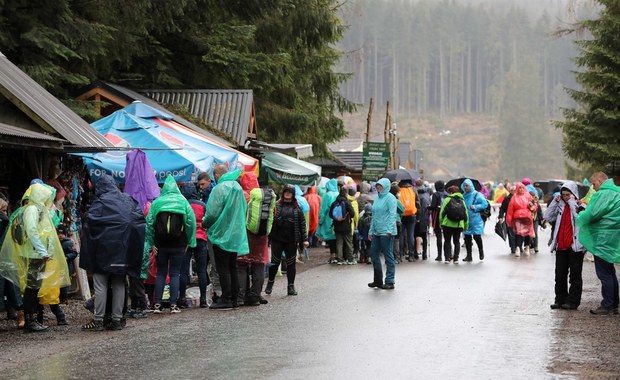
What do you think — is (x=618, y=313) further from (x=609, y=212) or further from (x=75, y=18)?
(x=75, y=18)

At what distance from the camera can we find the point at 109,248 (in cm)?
1148

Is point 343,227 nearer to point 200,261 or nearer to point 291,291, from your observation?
point 291,291

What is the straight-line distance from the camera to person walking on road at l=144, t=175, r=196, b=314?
42.0ft

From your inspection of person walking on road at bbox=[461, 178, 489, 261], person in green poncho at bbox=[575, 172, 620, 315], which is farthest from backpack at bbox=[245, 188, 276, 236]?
person walking on road at bbox=[461, 178, 489, 261]

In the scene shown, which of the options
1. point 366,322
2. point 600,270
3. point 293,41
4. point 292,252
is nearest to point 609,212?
point 600,270

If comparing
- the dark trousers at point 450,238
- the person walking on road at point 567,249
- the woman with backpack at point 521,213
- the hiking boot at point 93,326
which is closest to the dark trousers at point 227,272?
the hiking boot at point 93,326

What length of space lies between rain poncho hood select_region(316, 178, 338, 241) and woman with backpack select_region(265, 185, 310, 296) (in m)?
8.20

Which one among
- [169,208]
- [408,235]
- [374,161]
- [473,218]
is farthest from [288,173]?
[374,161]

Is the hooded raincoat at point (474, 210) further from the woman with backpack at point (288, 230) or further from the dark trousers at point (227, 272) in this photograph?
the dark trousers at point (227, 272)

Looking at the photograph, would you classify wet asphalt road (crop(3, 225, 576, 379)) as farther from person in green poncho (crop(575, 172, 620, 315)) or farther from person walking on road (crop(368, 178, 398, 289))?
person in green poncho (crop(575, 172, 620, 315))

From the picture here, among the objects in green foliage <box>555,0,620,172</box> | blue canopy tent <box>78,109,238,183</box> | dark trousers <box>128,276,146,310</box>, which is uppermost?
green foliage <box>555,0,620,172</box>

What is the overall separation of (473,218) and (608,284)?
35.5 feet

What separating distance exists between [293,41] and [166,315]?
20765 mm

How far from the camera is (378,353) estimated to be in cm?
954
